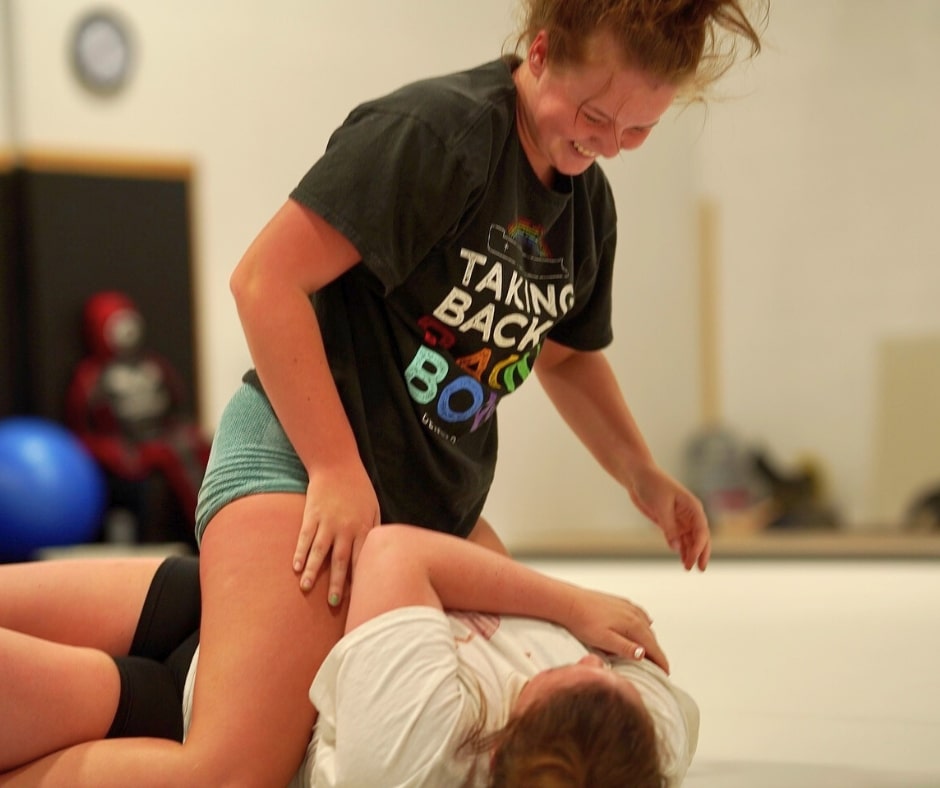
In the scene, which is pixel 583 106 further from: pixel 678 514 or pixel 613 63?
pixel 678 514

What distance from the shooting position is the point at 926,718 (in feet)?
4.94

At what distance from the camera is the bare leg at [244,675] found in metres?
1.02

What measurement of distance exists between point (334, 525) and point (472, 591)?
145 mm

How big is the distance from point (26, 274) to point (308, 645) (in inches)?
119

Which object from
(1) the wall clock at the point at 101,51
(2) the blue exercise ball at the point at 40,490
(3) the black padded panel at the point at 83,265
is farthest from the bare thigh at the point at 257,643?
(1) the wall clock at the point at 101,51

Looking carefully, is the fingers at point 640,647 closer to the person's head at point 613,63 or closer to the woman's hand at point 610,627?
the woman's hand at point 610,627

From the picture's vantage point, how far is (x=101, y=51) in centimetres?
391

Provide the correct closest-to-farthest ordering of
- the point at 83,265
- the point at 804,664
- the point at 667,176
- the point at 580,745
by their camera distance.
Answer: the point at 580,745
the point at 804,664
the point at 83,265
the point at 667,176

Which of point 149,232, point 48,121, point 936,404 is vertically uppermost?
point 48,121

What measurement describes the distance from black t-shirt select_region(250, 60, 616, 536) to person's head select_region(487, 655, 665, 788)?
37 centimetres

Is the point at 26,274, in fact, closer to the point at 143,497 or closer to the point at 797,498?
the point at 143,497

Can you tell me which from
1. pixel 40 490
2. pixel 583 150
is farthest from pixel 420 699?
pixel 40 490

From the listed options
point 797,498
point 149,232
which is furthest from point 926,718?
point 797,498

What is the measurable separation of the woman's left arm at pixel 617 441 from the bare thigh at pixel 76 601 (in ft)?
1.84
